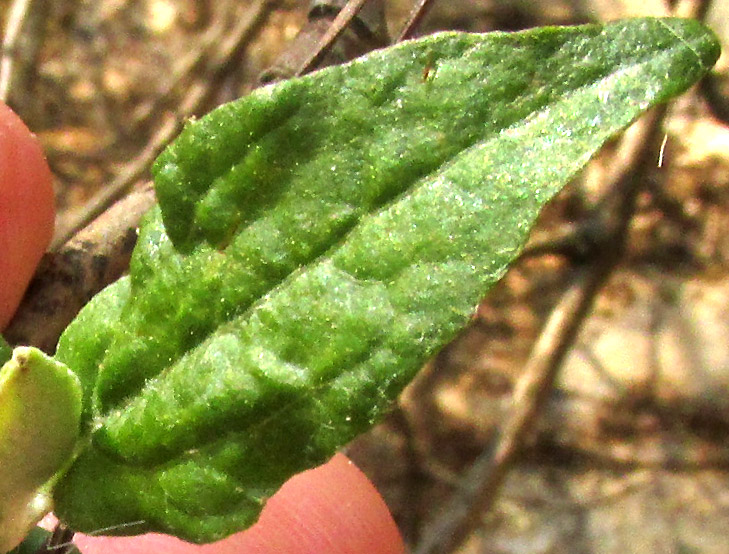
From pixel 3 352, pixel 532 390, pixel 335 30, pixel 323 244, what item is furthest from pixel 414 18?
pixel 532 390

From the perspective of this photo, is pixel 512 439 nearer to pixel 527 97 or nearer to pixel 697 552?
pixel 697 552

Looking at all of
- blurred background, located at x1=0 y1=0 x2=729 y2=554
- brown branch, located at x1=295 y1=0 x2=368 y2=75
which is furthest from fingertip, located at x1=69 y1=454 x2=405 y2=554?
blurred background, located at x1=0 y1=0 x2=729 y2=554

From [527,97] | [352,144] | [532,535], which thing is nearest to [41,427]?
[352,144]

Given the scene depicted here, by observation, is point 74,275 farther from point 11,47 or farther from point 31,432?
point 11,47

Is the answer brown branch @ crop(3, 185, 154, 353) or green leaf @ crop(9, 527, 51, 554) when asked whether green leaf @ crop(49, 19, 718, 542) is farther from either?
brown branch @ crop(3, 185, 154, 353)

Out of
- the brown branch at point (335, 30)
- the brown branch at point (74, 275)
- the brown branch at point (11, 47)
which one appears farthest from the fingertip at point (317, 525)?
the brown branch at point (11, 47)
